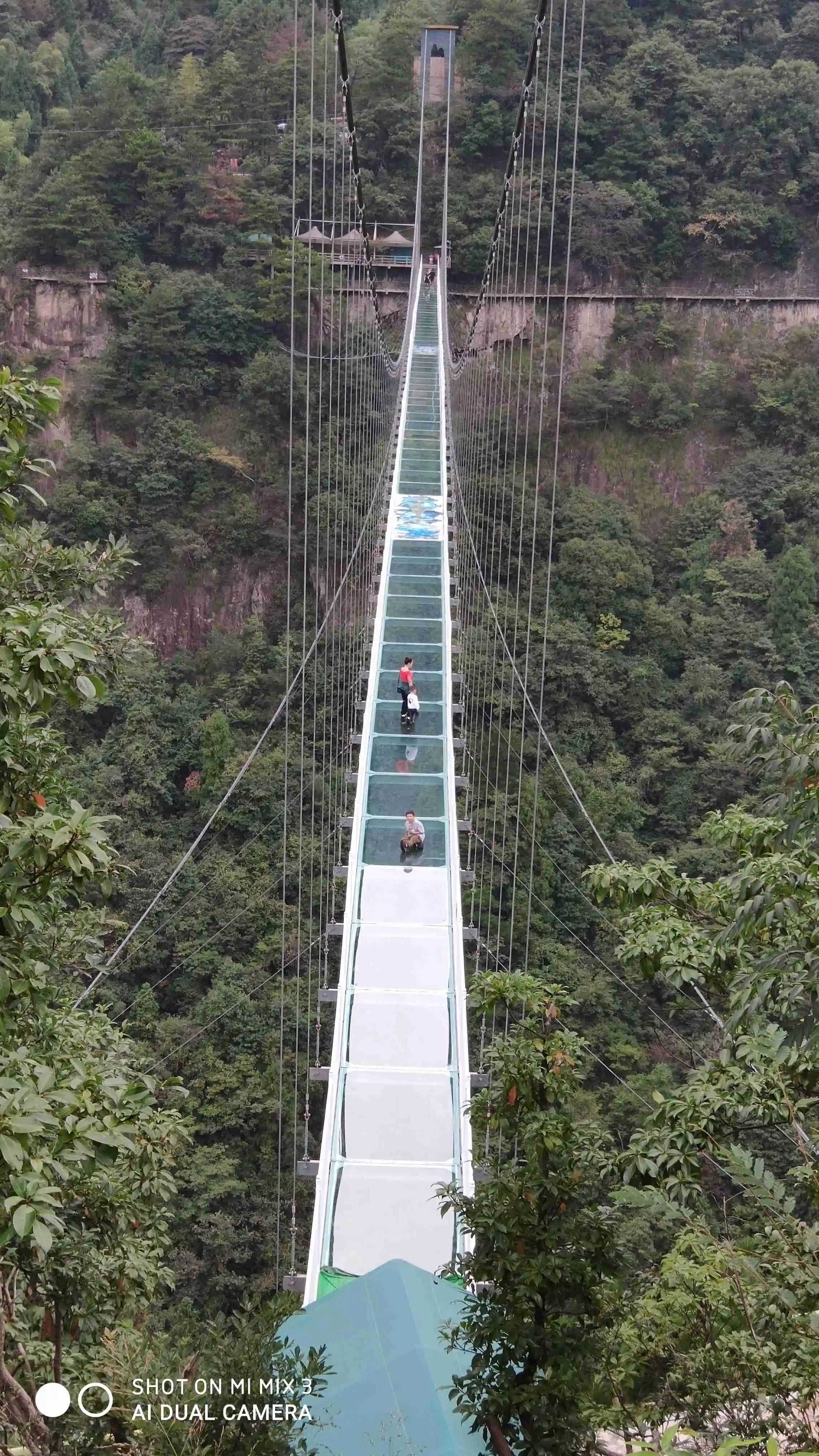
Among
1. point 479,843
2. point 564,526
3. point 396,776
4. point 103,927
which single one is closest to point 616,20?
point 564,526

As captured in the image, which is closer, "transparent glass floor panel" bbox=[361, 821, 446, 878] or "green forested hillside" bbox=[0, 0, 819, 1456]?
"transparent glass floor panel" bbox=[361, 821, 446, 878]

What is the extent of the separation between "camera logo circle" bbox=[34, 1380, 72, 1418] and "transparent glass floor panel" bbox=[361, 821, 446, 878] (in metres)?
5.15

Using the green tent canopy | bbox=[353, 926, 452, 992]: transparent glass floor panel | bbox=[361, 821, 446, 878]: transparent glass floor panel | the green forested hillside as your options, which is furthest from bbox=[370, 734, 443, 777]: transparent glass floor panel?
the green tent canopy

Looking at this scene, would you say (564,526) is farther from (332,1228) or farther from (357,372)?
(332,1228)

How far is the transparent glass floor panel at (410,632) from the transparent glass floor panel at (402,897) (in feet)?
11.5

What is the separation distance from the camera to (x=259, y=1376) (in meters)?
2.55

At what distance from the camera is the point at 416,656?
34.8 ft

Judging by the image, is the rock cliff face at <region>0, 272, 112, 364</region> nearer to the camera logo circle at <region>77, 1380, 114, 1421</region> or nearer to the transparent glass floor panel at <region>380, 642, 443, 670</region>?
the transparent glass floor panel at <region>380, 642, 443, 670</region>

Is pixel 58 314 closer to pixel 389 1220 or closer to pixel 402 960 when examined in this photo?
pixel 402 960

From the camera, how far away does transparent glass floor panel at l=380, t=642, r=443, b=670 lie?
10422 millimetres

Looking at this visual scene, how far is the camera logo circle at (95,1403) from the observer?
246 centimetres

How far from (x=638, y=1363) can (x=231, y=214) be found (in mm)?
23396

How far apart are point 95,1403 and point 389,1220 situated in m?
3.08

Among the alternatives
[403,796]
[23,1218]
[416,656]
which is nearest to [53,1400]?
[23,1218]
